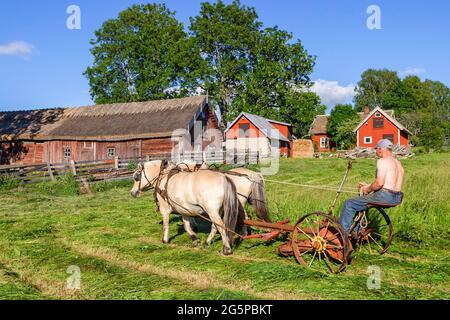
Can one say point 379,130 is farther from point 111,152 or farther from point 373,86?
point 373,86

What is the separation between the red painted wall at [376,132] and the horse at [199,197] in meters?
46.6

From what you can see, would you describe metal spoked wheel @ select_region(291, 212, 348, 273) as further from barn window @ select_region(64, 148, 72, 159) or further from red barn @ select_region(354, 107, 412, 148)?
red barn @ select_region(354, 107, 412, 148)

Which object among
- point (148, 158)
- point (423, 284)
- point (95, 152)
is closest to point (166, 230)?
point (423, 284)

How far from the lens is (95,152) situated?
31984 mm

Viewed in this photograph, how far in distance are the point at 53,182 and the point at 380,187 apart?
1847 centimetres

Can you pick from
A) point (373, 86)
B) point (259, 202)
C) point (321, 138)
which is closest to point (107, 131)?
point (259, 202)

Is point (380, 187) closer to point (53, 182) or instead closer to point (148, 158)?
point (53, 182)

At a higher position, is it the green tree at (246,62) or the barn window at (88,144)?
the green tree at (246,62)

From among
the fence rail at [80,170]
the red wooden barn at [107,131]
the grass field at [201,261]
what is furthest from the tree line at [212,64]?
the grass field at [201,261]

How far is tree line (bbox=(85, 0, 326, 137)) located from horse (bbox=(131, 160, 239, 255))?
132 ft

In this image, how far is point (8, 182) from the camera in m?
20.6

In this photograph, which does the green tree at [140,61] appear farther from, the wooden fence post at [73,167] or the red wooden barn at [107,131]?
the wooden fence post at [73,167]

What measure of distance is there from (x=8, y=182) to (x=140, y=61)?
35.3 metres

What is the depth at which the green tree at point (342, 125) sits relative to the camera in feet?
187
